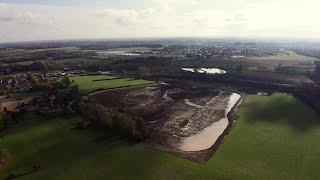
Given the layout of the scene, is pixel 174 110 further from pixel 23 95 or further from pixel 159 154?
pixel 23 95

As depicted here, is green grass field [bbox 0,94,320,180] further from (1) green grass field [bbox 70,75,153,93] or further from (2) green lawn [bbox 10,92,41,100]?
(1) green grass field [bbox 70,75,153,93]

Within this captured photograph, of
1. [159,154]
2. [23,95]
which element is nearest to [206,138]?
[159,154]

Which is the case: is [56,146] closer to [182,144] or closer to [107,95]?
[182,144]

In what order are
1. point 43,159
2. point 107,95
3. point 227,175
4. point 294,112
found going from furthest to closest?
1. point 107,95
2. point 294,112
3. point 43,159
4. point 227,175

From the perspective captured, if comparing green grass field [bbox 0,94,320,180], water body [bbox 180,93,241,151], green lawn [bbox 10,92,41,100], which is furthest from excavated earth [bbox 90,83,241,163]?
green lawn [bbox 10,92,41,100]

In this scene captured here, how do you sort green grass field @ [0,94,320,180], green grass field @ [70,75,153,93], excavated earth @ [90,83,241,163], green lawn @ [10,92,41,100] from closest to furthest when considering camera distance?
green grass field @ [0,94,320,180] < excavated earth @ [90,83,241,163] < green lawn @ [10,92,41,100] < green grass field @ [70,75,153,93]

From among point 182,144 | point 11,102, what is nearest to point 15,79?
point 11,102
